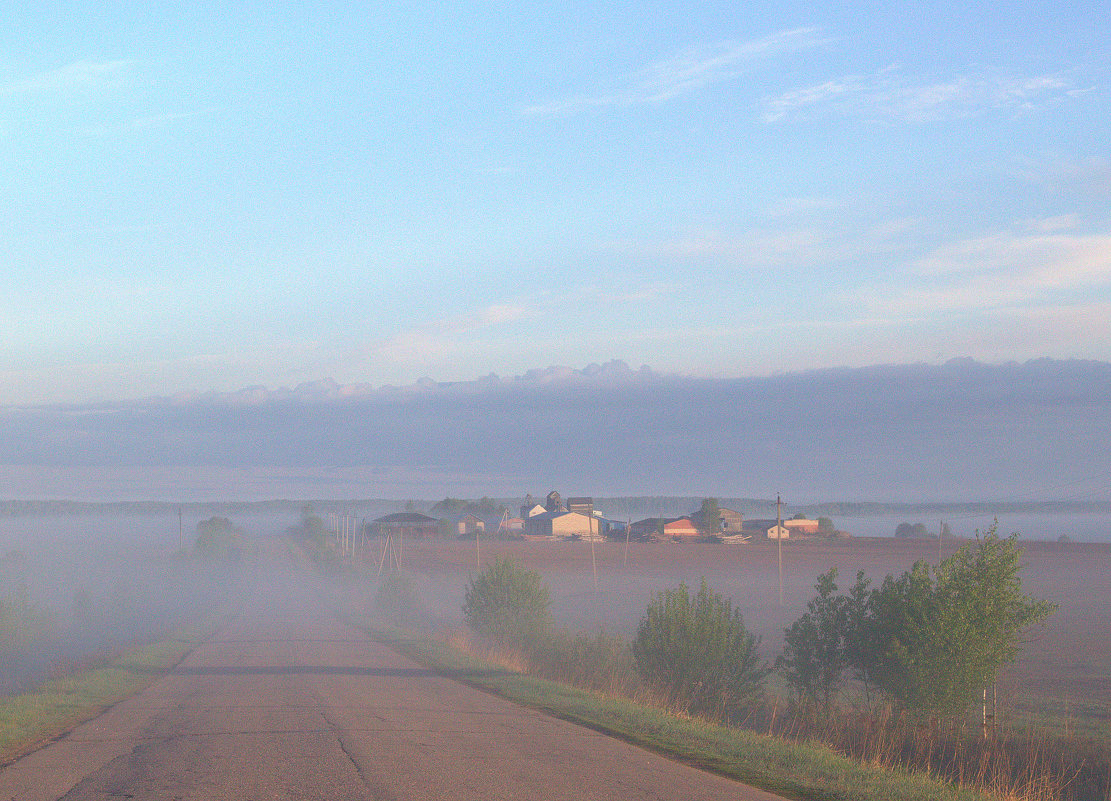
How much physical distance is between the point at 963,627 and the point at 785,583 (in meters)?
58.3

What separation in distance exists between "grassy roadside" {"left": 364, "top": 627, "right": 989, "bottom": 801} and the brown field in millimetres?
11654

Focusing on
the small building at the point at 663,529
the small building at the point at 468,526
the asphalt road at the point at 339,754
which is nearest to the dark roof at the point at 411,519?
the small building at the point at 468,526

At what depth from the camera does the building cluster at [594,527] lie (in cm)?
13650

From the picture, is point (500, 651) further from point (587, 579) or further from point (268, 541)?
point (268, 541)

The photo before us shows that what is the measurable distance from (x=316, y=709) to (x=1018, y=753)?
1527 centimetres

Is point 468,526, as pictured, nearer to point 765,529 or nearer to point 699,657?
point 765,529

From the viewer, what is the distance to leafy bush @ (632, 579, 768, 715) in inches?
936

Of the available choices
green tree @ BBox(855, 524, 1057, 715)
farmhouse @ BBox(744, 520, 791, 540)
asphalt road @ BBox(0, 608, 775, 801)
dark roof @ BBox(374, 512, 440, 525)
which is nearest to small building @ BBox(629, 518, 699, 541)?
farmhouse @ BBox(744, 520, 791, 540)

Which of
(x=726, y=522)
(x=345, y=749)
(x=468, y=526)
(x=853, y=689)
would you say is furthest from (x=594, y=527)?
(x=345, y=749)

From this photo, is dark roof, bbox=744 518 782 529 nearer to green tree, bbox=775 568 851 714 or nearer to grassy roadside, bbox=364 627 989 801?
green tree, bbox=775 568 851 714

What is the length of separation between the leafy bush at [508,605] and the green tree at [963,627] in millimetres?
18919

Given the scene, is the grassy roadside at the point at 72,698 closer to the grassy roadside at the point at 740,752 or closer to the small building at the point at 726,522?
the grassy roadside at the point at 740,752

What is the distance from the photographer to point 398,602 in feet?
A: 174

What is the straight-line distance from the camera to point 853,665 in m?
23.4
